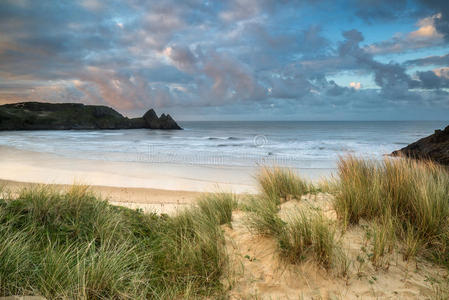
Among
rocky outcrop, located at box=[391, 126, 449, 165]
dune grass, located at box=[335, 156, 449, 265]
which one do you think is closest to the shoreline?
rocky outcrop, located at box=[391, 126, 449, 165]

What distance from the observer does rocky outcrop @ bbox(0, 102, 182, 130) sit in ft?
254

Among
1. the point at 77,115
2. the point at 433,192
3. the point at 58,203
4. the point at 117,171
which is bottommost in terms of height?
the point at 117,171

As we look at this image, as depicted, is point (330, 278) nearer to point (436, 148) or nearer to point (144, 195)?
point (144, 195)

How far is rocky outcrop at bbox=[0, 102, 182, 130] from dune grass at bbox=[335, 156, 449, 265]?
85.4 metres

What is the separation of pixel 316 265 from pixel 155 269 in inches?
81.9

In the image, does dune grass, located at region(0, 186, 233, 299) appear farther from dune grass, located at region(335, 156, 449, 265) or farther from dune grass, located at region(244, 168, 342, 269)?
dune grass, located at region(335, 156, 449, 265)

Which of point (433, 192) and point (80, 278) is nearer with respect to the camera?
point (80, 278)

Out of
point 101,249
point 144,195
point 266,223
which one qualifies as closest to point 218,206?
point 266,223

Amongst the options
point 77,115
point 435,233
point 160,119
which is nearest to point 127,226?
point 435,233

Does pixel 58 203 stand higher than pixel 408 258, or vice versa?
pixel 58 203

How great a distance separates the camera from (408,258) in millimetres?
3584

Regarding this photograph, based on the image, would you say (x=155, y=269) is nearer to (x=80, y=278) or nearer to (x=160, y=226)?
(x=80, y=278)

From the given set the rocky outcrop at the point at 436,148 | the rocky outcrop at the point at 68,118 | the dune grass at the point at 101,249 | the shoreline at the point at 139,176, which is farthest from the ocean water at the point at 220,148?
the rocky outcrop at the point at 68,118

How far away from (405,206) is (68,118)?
10185cm
